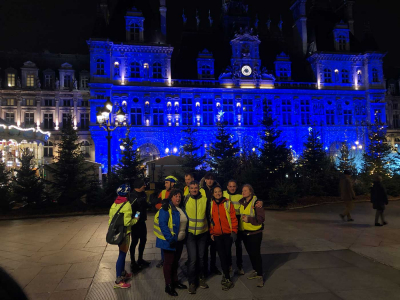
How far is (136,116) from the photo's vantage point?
3575 cm

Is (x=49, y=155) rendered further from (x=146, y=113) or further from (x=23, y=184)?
(x=23, y=184)

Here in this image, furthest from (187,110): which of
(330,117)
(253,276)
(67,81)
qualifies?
(253,276)

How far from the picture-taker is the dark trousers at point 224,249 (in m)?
5.95

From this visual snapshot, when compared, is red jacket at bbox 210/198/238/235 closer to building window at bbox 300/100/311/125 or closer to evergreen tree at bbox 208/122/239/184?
evergreen tree at bbox 208/122/239/184

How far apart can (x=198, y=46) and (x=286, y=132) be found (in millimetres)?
15778

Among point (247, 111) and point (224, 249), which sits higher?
point (247, 111)

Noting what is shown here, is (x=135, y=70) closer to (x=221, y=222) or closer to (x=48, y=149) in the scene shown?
(x=48, y=149)

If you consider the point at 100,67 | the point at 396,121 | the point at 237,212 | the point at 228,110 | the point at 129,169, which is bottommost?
the point at 237,212

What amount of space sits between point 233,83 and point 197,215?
33487mm

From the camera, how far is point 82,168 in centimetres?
1712

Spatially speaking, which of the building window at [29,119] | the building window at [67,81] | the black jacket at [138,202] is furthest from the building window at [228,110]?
the black jacket at [138,202]

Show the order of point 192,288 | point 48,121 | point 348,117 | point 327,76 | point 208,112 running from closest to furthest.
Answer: point 192,288 → point 208,112 → point 48,121 → point 348,117 → point 327,76

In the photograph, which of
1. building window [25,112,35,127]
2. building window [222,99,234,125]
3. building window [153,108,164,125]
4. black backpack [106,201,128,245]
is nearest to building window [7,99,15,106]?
building window [25,112,35,127]

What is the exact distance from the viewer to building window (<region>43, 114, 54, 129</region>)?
3862 centimetres
